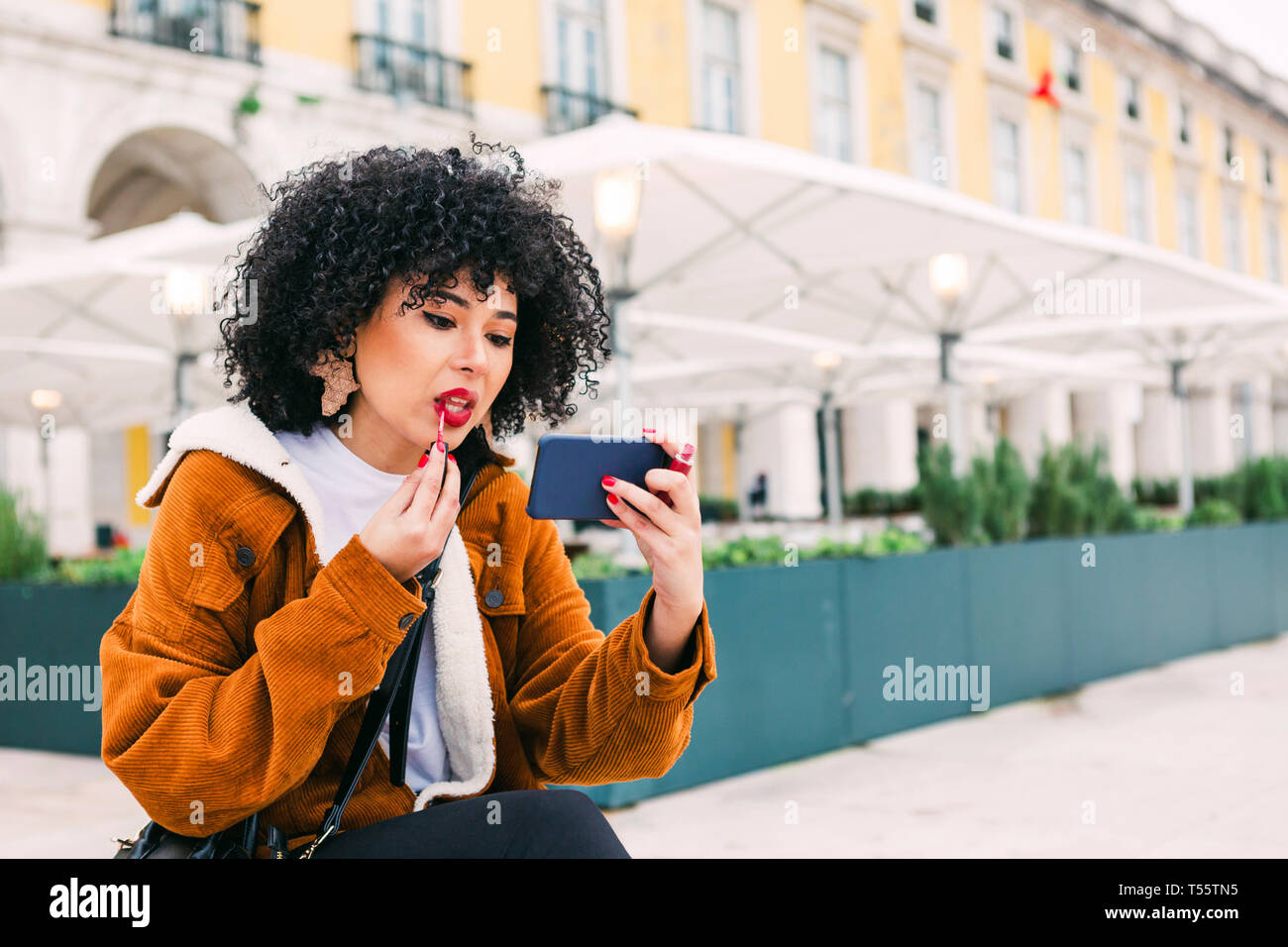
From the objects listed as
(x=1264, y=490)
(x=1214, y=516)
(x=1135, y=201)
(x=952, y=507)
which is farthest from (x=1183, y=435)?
(x=1135, y=201)

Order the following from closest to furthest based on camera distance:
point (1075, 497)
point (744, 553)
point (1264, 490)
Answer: point (744, 553)
point (1075, 497)
point (1264, 490)

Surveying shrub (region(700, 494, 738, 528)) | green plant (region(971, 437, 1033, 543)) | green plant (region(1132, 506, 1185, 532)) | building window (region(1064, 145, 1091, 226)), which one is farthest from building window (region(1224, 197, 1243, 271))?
green plant (region(971, 437, 1033, 543))

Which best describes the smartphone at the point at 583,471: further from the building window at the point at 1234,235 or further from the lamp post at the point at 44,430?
the building window at the point at 1234,235

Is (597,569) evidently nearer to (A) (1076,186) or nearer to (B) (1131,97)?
(A) (1076,186)

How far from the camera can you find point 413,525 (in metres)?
1.25

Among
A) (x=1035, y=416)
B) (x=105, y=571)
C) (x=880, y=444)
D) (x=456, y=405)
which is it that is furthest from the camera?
(x=1035, y=416)

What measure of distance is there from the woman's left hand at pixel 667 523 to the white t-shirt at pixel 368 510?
0.29m

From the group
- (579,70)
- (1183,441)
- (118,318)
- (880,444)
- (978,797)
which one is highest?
(579,70)

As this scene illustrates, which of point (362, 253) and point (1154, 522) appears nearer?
point (362, 253)

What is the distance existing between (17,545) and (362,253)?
5634 millimetres

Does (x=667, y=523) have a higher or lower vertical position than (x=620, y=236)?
lower

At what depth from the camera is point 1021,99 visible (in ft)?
84.7

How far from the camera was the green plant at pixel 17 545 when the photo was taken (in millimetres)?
6277
